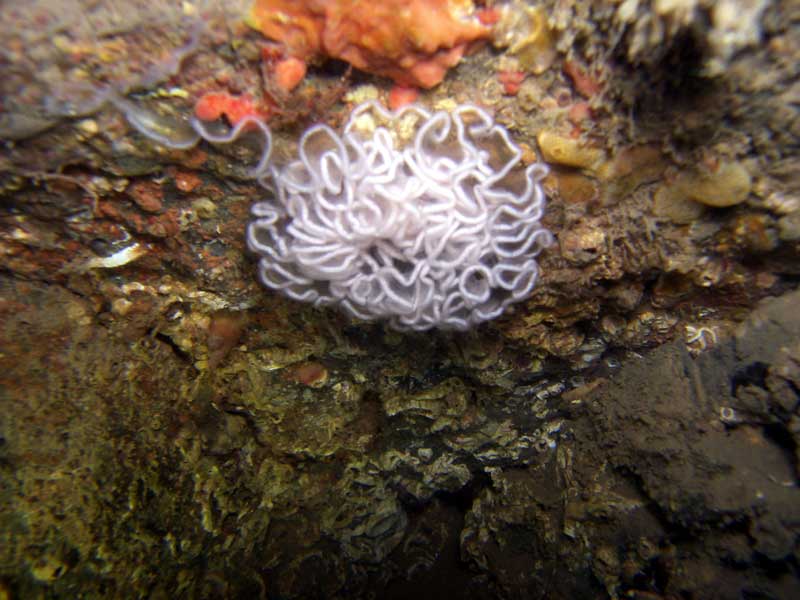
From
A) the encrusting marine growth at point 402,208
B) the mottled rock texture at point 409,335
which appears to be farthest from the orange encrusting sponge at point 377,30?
the encrusting marine growth at point 402,208

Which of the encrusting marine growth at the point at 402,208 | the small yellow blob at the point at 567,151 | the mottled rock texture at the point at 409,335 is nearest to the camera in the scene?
the mottled rock texture at the point at 409,335

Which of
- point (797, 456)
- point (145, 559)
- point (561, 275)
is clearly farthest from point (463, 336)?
point (145, 559)

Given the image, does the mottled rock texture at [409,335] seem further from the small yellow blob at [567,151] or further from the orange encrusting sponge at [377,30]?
the orange encrusting sponge at [377,30]

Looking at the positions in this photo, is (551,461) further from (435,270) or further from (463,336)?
(435,270)

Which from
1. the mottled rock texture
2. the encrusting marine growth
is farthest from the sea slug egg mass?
the mottled rock texture

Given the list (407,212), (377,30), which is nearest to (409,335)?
(407,212)

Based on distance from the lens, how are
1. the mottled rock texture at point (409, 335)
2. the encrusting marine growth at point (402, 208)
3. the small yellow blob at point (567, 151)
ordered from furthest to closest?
the small yellow blob at point (567, 151) < the encrusting marine growth at point (402, 208) < the mottled rock texture at point (409, 335)

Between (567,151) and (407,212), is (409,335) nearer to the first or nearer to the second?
(407,212)

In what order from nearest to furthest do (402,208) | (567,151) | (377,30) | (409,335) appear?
(377,30) → (402,208) → (567,151) → (409,335)
